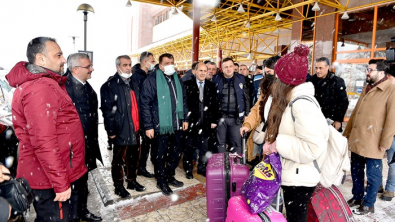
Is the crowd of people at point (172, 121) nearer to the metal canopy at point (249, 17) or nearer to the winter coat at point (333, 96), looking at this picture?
the winter coat at point (333, 96)

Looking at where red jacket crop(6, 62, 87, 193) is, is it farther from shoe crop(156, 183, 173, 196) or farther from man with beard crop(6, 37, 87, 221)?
shoe crop(156, 183, 173, 196)

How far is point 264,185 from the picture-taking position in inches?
65.2

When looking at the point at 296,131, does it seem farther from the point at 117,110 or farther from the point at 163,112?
the point at 117,110

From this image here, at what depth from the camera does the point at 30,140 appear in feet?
5.43

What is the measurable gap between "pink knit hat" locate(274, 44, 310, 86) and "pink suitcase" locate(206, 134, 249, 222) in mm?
885

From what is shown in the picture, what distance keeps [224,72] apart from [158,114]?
142cm

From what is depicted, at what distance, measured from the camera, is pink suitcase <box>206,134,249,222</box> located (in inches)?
93.7

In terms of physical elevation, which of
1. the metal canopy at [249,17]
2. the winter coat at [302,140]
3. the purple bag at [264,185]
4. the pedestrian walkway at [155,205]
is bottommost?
the pedestrian walkway at [155,205]

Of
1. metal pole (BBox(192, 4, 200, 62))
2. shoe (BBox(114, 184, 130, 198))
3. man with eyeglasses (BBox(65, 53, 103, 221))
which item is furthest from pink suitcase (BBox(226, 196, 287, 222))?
metal pole (BBox(192, 4, 200, 62))

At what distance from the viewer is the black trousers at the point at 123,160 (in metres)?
3.33

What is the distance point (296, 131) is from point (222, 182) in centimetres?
102

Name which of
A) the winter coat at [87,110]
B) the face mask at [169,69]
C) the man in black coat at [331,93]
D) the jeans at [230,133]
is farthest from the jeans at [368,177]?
the winter coat at [87,110]

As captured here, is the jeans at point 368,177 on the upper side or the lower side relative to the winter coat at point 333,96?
lower

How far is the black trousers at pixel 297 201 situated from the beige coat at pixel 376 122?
1.81 meters
